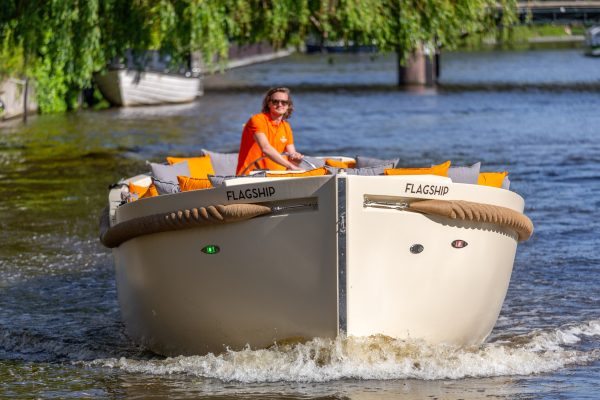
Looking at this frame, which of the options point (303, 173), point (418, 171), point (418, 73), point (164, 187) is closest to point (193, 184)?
point (164, 187)

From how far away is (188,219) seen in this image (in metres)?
9.45

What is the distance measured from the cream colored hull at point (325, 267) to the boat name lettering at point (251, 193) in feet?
0.06

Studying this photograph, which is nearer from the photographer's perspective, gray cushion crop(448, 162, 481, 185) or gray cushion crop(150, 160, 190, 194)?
gray cushion crop(448, 162, 481, 185)

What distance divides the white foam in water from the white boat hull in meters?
32.8

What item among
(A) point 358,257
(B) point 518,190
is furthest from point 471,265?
(B) point 518,190

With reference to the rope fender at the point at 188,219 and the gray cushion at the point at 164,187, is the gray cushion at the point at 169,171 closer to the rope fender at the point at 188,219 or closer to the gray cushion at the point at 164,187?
the gray cushion at the point at 164,187

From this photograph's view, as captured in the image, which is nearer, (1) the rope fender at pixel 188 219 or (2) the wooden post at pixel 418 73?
A: (1) the rope fender at pixel 188 219

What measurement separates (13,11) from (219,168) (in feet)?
41.1

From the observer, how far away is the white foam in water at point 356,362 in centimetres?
955

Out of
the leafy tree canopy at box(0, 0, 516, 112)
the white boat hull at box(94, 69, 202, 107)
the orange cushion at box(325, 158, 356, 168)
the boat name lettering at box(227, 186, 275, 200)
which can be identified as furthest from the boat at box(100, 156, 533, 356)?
the white boat hull at box(94, 69, 202, 107)

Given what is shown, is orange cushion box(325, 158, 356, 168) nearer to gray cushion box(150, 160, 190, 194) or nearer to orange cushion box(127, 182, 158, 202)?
gray cushion box(150, 160, 190, 194)

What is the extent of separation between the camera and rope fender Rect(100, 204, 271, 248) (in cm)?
924

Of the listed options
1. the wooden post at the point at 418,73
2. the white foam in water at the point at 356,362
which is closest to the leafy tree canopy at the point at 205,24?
the white foam in water at the point at 356,362

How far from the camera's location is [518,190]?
21812mm
